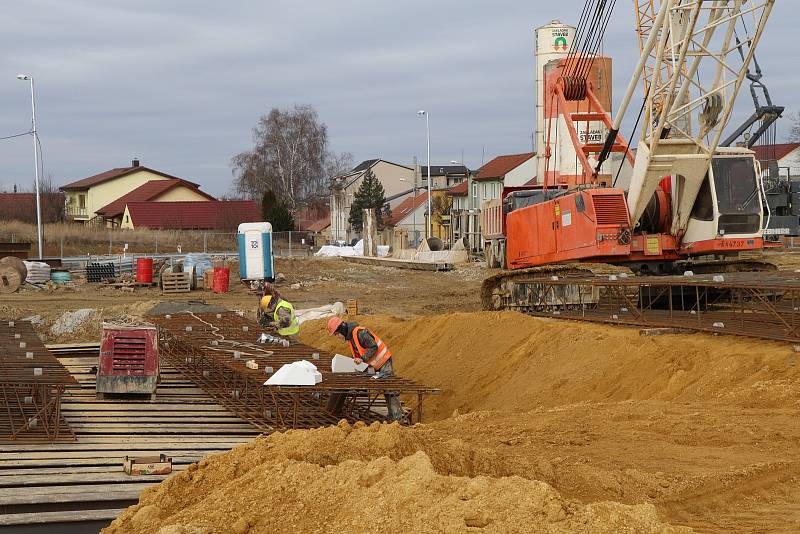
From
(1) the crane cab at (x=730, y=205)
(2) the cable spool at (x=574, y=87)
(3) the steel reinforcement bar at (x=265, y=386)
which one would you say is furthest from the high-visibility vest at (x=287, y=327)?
(2) the cable spool at (x=574, y=87)

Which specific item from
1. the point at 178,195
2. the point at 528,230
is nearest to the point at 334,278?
the point at 528,230

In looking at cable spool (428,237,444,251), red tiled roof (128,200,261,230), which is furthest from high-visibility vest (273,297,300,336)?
red tiled roof (128,200,261,230)

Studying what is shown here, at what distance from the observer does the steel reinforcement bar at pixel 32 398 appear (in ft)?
39.4

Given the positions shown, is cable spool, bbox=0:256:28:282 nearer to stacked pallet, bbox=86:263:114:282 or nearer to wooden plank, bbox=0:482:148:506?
stacked pallet, bbox=86:263:114:282

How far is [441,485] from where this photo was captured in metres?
6.32

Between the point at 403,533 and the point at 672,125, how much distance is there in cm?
1523

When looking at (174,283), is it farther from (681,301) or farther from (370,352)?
(370,352)

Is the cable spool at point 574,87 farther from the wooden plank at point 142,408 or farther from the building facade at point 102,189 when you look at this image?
the building facade at point 102,189

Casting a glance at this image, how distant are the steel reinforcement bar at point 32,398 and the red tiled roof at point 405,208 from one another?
67054 mm

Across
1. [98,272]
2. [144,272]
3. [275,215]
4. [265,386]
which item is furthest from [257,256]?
[275,215]

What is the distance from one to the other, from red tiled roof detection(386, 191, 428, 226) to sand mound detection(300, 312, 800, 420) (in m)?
60.4

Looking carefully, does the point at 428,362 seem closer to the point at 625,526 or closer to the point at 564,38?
the point at 625,526

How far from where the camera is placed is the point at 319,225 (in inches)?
3962

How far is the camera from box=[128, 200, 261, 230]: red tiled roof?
74.8m
